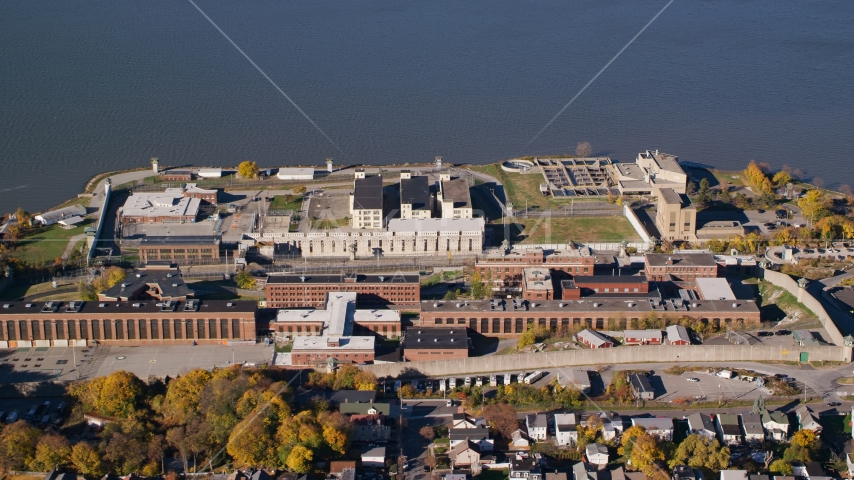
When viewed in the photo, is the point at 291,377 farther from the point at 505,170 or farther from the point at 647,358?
the point at 505,170

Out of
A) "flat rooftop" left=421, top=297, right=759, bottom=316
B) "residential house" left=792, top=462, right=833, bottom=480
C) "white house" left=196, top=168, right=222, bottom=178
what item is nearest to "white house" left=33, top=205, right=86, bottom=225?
"white house" left=196, top=168, right=222, bottom=178

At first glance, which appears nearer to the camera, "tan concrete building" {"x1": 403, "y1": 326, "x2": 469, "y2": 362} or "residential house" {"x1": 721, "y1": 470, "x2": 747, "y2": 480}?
"residential house" {"x1": 721, "y1": 470, "x2": 747, "y2": 480}

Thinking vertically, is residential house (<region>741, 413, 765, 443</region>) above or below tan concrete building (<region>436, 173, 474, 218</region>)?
below

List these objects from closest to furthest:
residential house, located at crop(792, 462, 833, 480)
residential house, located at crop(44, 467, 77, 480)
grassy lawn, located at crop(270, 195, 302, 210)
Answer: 1. residential house, located at crop(792, 462, 833, 480)
2. residential house, located at crop(44, 467, 77, 480)
3. grassy lawn, located at crop(270, 195, 302, 210)

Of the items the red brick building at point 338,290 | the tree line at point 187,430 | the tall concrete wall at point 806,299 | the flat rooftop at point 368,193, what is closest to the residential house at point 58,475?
the tree line at point 187,430

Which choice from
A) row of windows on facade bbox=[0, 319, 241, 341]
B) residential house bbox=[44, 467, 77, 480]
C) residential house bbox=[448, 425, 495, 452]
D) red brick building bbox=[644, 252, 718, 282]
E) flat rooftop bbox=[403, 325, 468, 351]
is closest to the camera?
residential house bbox=[44, 467, 77, 480]

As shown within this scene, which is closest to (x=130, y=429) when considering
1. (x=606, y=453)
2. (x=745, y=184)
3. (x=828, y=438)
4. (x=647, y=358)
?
(x=606, y=453)

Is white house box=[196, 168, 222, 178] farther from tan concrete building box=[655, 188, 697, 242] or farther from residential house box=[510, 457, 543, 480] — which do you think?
residential house box=[510, 457, 543, 480]

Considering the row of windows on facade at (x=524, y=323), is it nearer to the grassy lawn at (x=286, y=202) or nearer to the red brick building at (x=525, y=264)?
the red brick building at (x=525, y=264)
